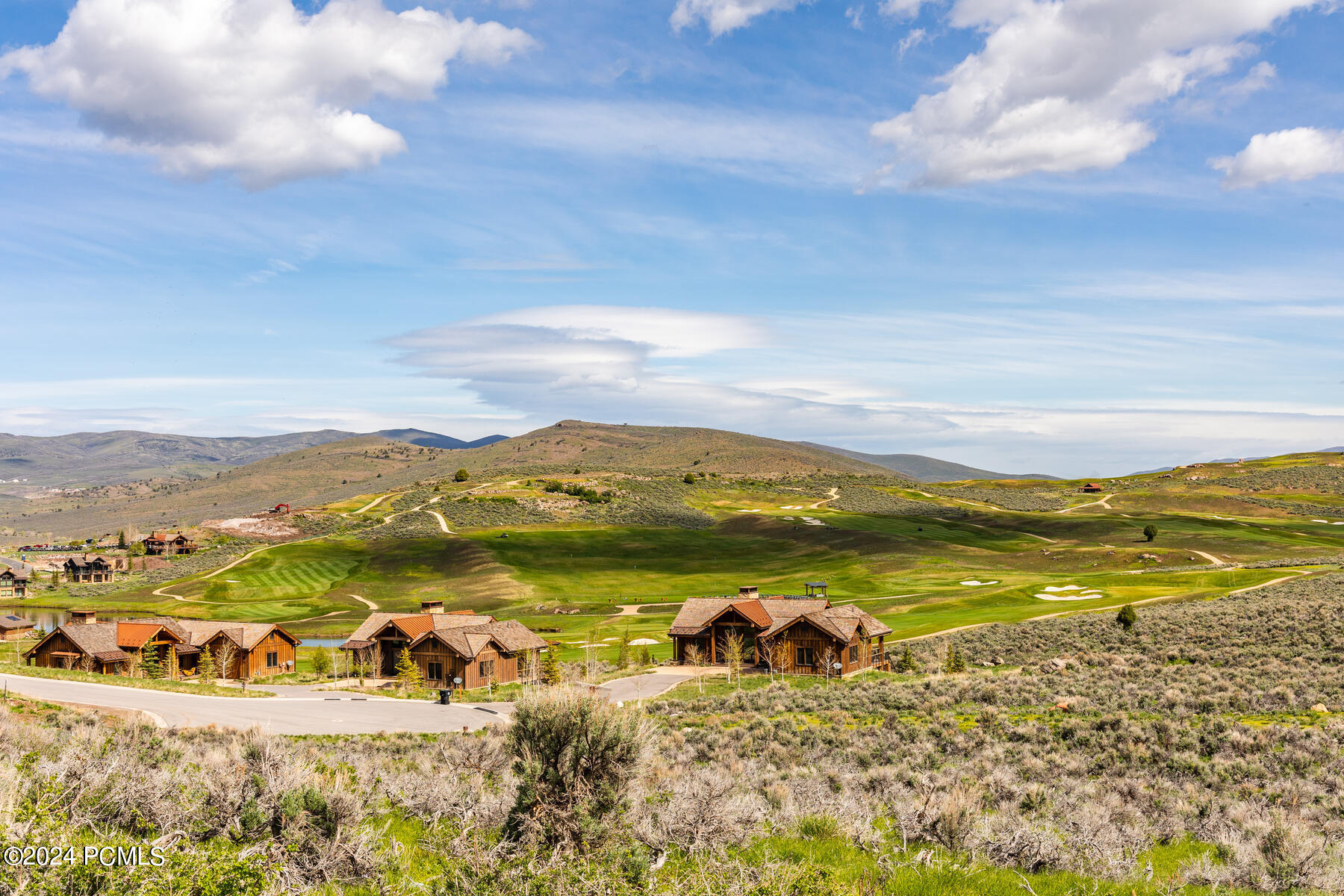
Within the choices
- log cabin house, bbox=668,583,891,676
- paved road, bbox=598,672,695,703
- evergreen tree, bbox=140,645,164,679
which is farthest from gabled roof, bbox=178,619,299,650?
log cabin house, bbox=668,583,891,676

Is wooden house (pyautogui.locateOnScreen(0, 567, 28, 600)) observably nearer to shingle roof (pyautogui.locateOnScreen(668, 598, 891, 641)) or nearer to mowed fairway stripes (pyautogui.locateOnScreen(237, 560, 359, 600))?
mowed fairway stripes (pyautogui.locateOnScreen(237, 560, 359, 600))

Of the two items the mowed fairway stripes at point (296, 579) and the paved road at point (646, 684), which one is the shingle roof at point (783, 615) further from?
the mowed fairway stripes at point (296, 579)

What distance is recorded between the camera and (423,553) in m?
114

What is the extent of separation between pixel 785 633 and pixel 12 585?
409 ft

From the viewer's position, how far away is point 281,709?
38.0 metres

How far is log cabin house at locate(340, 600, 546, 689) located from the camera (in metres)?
53.6

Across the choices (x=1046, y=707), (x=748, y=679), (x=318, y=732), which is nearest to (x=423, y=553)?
(x=748, y=679)

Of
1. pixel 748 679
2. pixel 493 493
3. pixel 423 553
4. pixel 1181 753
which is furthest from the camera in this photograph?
pixel 493 493

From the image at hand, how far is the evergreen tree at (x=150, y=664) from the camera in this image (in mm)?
56094

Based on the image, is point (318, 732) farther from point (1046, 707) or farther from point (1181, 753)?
point (1181, 753)

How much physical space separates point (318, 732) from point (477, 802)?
70.5 ft

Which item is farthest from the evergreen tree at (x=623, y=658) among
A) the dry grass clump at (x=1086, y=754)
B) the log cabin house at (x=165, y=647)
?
the log cabin house at (x=165, y=647)

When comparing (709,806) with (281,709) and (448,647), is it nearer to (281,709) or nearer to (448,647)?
(281,709)

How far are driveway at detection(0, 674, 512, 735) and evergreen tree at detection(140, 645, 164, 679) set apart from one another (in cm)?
1382
